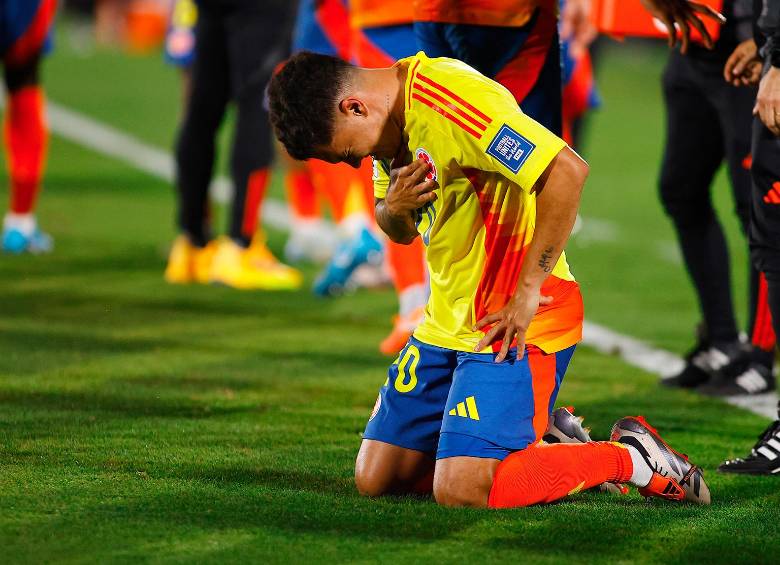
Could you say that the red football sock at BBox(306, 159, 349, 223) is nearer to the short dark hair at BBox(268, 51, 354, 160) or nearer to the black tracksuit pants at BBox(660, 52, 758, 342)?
the black tracksuit pants at BBox(660, 52, 758, 342)

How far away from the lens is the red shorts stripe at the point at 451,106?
355cm

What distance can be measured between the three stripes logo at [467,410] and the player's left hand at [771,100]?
1.16 m

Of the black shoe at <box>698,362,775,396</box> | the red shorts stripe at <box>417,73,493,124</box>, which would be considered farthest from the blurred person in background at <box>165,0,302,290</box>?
the red shorts stripe at <box>417,73,493,124</box>

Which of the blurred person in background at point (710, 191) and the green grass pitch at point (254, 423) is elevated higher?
the blurred person in background at point (710, 191)

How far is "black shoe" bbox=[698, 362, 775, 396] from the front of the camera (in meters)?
5.26

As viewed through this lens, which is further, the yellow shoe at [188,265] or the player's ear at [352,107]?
the yellow shoe at [188,265]

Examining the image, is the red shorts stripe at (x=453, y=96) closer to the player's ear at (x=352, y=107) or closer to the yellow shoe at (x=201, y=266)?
the player's ear at (x=352, y=107)

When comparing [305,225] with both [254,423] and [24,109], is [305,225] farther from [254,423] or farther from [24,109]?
[254,423]

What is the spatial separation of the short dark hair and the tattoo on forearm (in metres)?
0.60

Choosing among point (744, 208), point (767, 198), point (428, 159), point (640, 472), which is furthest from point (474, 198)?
point (744, 208)

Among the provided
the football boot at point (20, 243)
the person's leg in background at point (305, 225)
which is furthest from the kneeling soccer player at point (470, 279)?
the football boot at point (20, 243)

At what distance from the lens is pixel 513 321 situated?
3664 millimetres

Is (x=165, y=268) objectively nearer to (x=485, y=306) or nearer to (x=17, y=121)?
(x=17, y=121)

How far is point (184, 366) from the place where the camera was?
5.54 m
